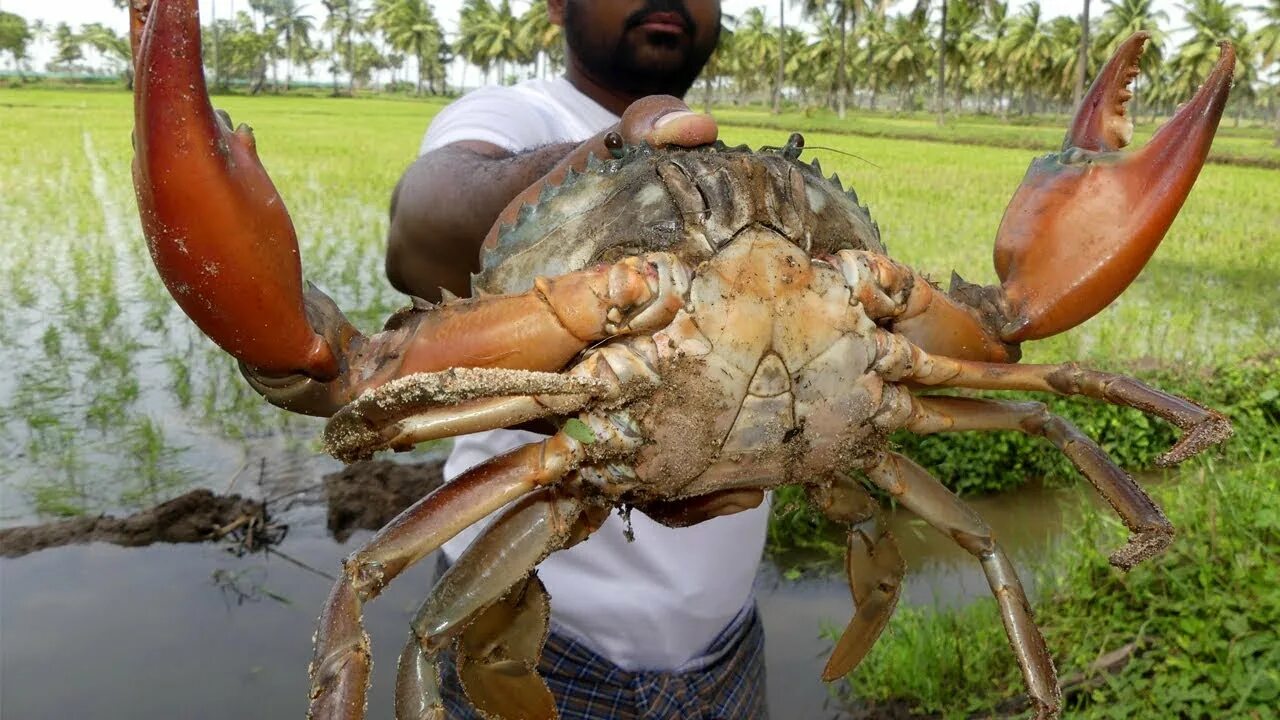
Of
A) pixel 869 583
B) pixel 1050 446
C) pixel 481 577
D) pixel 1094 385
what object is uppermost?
pixel 1094 385

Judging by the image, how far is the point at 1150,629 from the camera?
4.14 m

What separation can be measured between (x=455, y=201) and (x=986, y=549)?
1417 mm

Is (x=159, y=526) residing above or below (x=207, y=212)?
below

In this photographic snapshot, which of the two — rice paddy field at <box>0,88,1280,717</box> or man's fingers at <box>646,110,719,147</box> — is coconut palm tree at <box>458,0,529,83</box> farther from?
man's fingers at <box>646,110,719,147</box>

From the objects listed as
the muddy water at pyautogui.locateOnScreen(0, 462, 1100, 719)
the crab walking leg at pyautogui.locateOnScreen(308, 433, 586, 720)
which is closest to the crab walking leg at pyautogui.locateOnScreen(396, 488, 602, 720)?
the crab walking leg at pyautogui.locateOnScreen(308, 433, 586, 720)

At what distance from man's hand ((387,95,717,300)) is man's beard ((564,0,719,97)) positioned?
59cm

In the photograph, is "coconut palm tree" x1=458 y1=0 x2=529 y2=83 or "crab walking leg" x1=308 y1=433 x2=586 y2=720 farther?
"coconut palm tree" x1=458 y1=0 x2=529 y2=83

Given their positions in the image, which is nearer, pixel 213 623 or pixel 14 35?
pixel 213 623

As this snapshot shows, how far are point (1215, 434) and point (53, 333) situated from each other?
851 cm

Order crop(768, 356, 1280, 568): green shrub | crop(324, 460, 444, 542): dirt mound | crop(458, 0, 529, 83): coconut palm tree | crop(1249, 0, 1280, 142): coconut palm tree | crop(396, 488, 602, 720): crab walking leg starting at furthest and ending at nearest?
crop(458, 0, 529, 83): coconut palm tree
crop(1249, 0, 1280, 142): coconut palm tree
crop(768, 356, 1280, 568): green shrub
crop(324, 460, 444, 542): dirt mound
crop(396, 488, 602, 720): crab walking leg

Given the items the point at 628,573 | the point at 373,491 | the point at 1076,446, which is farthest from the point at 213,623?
the point at 1076,446

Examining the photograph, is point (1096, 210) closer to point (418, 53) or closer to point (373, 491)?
point (373, 491)

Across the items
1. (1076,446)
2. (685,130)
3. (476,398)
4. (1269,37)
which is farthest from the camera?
(1269,37)

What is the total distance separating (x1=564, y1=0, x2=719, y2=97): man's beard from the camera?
9.16ft
